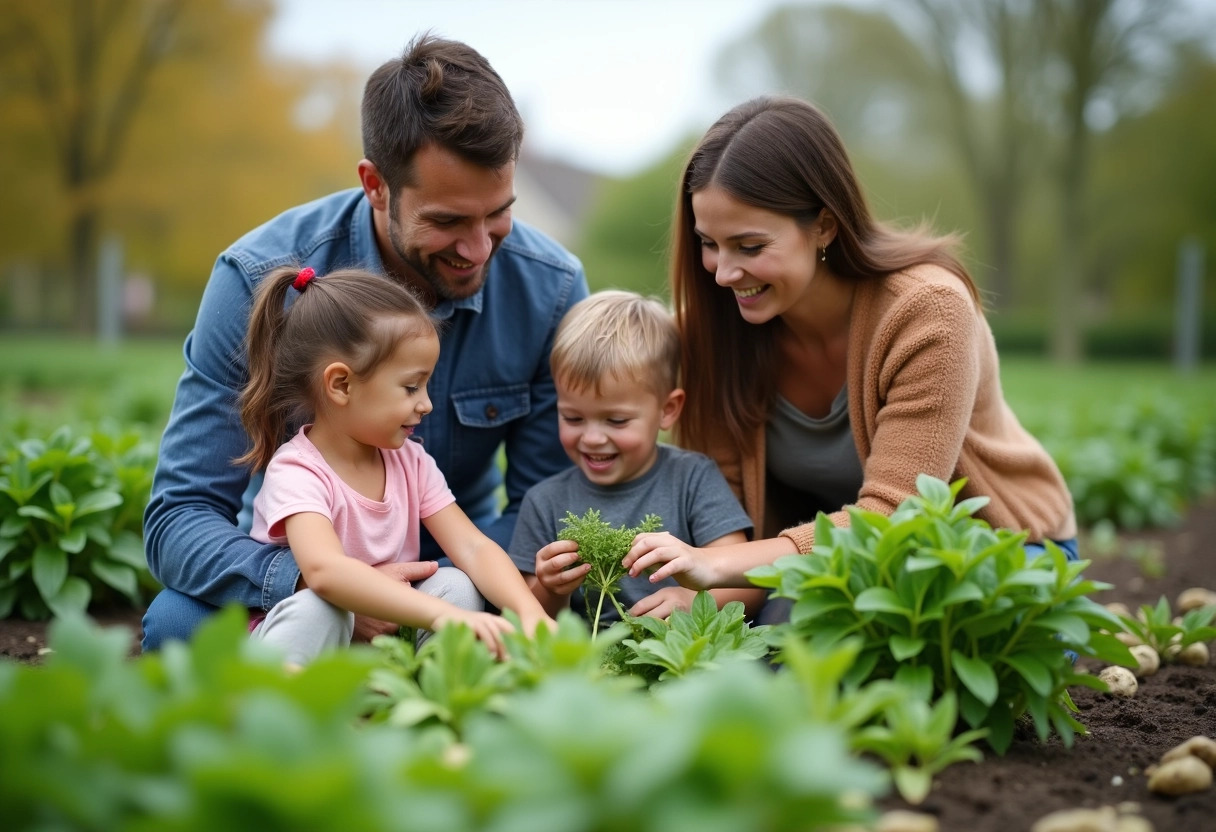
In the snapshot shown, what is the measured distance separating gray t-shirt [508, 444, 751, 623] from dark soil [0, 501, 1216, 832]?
1008 mm

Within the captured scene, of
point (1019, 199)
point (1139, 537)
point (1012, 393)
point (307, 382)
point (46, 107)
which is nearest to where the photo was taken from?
point (307, 382)

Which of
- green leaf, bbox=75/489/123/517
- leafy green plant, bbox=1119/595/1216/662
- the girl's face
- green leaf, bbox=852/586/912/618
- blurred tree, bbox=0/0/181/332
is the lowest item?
leafy green plant, bbox=1119/595/1216/662

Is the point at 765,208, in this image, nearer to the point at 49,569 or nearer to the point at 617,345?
the point at 617,345

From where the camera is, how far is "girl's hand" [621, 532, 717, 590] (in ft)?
8.22

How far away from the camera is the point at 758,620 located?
131 inches

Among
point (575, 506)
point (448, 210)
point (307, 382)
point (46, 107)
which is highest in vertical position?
point (46, 107)

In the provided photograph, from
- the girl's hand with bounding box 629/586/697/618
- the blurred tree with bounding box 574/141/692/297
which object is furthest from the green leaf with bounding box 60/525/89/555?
the blurred tree with bounding box 574/141/692/297

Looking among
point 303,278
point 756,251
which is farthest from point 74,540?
point 756,251

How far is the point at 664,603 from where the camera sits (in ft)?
9.11

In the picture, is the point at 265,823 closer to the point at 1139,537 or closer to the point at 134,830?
the point at 134,830

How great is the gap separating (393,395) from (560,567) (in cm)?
59

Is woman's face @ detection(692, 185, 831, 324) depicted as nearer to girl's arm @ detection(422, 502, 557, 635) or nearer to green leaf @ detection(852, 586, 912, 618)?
girl's arm @ detection(422, 502, 557, 635)

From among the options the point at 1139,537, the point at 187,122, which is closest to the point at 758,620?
the point at 1139,537

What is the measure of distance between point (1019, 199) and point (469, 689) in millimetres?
23957
